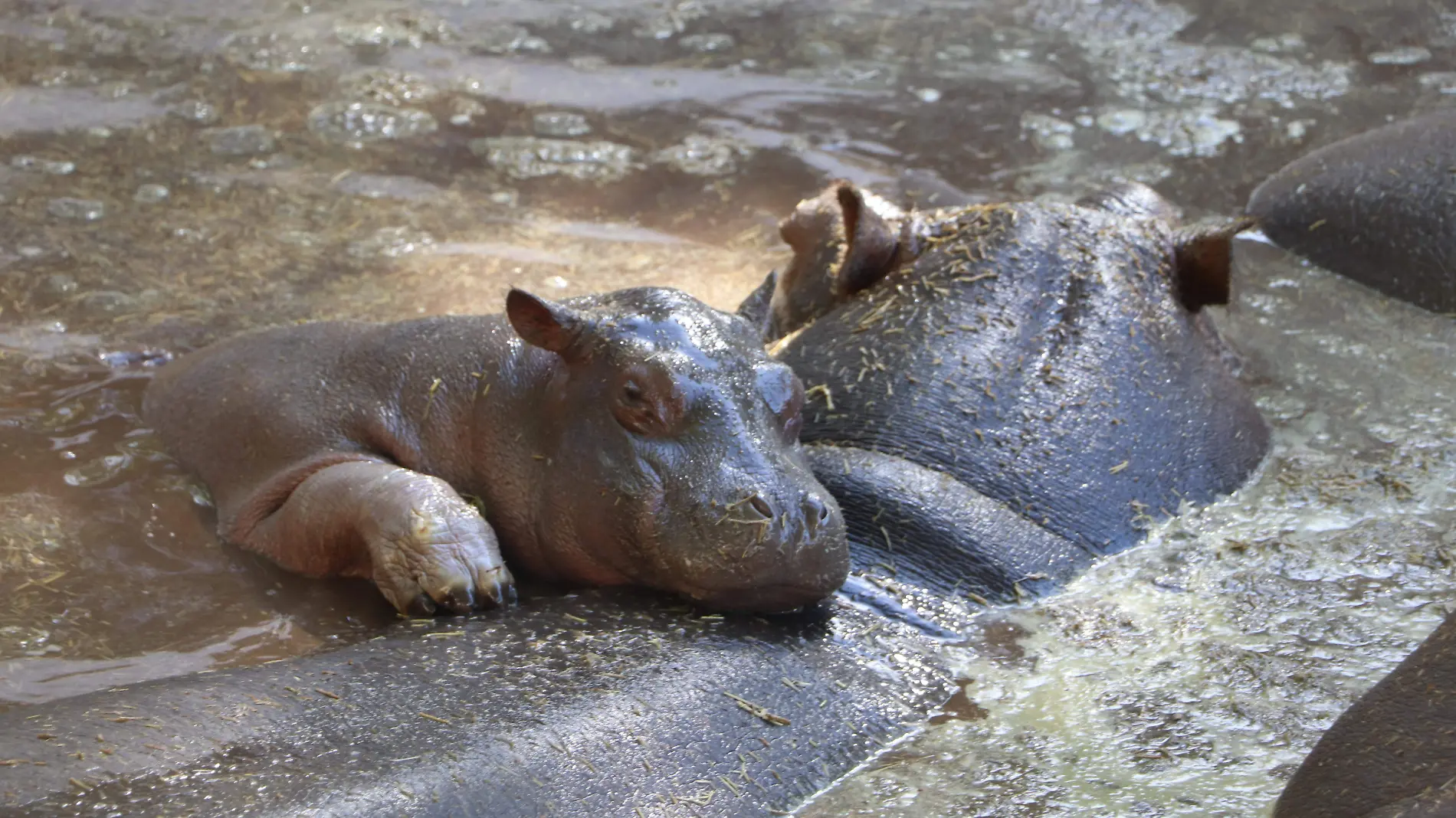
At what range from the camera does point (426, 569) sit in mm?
3824

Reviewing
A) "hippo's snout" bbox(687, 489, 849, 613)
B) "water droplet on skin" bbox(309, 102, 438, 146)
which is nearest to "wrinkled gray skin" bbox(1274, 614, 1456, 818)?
"hippo's snout" bbox(687, 489, 849, 613)

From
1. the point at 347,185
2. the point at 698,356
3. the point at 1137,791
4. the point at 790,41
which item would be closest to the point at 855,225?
the point at 698,356

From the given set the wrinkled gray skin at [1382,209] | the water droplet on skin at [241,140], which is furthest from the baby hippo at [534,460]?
the wrinkled gray skin at [1382,209]

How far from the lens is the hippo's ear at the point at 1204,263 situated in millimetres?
4902

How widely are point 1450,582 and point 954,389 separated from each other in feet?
4.48

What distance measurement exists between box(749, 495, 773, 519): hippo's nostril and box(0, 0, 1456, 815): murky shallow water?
575 mm

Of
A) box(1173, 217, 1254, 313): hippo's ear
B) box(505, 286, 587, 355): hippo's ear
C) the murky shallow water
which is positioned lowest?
the murky shallow water

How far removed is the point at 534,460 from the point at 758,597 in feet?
2.45

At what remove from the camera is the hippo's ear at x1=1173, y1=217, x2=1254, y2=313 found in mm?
4902

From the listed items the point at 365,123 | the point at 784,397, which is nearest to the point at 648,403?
the point at 784,397

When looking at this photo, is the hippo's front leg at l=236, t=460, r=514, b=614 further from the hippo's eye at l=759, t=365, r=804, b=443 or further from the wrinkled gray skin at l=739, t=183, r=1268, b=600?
the wrinkled gray skin at l=739, t=183, r=1268, b=600

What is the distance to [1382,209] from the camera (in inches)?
273

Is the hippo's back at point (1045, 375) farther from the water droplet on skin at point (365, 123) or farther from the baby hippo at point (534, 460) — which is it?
the water droplet on skin at point (365, 123)

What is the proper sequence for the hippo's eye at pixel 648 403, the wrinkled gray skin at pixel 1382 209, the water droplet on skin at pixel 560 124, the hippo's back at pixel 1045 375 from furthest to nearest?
the water droplet on skin at pixel 560 124, the wrinkled gray skin at pixel 1382 209, the hippo's back at pixel 1045 375, the hippo's eye at pixel 648 403
